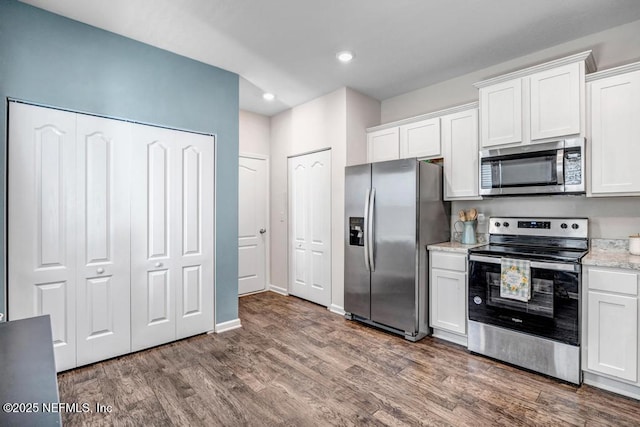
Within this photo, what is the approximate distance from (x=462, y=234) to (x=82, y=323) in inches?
141

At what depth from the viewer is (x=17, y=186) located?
7.48 ft

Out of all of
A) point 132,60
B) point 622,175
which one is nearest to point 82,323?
point 132,60

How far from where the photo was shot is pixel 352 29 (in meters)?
2.62

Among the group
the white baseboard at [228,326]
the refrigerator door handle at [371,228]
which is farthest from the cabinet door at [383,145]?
the white baseboard at [228,326]

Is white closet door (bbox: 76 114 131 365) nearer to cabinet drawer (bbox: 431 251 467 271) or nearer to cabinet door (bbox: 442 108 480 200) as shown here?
cabinet drawer (bbox: 431 251 467 271)

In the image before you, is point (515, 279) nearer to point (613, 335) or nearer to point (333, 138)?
point (613, 335)

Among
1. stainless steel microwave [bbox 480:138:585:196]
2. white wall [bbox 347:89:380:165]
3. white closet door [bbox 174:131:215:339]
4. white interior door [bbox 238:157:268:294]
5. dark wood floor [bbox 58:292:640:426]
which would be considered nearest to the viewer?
dark wood floor [bbox 58:292:640:426]

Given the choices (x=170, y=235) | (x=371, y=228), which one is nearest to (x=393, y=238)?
(x=371, y=228)

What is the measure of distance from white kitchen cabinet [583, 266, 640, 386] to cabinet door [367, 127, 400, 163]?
7.12 ft

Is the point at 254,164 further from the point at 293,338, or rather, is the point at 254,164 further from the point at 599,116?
the point at 599,116

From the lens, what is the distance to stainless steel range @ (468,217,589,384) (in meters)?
2.33

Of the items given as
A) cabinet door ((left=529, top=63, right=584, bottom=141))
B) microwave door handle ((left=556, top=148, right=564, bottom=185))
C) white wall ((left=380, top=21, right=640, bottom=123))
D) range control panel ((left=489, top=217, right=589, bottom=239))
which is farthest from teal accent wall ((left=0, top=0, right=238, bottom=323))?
microwave door handle ((left=556, top=148, right=564, bottom=185))

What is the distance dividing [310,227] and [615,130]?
3.19m

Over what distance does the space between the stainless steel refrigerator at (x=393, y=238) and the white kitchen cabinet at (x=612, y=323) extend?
1.27 meters
